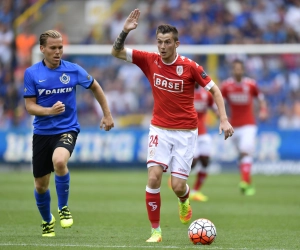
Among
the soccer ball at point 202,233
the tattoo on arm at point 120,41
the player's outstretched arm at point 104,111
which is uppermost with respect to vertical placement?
the tattoo on arm at point 120,41

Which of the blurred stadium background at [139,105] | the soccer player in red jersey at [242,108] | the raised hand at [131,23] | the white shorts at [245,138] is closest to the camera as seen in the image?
the raised hand at [131,23]

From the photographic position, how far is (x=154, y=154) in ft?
29.3

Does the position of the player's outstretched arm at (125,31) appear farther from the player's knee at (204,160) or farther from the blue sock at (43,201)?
the player's knee at (204,160)

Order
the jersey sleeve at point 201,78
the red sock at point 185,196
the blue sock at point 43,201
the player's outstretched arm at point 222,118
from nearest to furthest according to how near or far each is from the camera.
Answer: the player's outstretched arm at point 222,118 < the jersey sleeve at point 201,78 < the blue sock at point 43,201 < the red sock at point 185,196

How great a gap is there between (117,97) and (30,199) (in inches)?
353

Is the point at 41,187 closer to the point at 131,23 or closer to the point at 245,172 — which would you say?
the point at 131,23

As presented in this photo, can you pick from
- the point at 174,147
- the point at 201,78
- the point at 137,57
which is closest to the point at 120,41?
the point at 137,57

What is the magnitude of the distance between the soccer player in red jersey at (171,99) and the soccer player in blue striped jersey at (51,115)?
2.15ft

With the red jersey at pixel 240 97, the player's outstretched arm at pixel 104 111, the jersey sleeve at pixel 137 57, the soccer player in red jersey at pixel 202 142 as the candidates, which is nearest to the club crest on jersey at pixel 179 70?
the jersey sleeve at pixel 137 57

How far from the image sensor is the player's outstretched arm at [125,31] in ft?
29.1

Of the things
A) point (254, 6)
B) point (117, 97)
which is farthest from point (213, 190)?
point (254, 6)

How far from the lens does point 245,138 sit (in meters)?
16.3

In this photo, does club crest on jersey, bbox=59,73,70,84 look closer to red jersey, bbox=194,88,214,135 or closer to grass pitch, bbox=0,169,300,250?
grass pitch, bbox=0,169,300,250

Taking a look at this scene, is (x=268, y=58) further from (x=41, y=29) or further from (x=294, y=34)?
(x=41, y=29)
